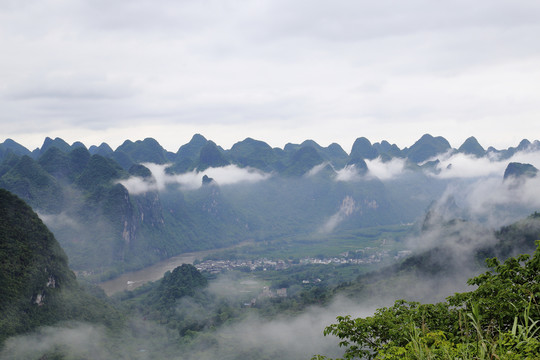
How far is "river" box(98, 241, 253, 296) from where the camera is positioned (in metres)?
105

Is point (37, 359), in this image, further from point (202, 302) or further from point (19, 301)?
point (202, 302)

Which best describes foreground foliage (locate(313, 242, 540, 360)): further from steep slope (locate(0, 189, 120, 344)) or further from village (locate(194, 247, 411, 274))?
village (locate(194, 247, 411, 274))

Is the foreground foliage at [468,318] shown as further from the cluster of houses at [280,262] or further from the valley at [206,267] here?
the cluster of houses at [280,262]

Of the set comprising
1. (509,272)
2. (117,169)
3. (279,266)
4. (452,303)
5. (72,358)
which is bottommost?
(279,266)

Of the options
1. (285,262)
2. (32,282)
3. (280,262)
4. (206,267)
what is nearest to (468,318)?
(32,282)

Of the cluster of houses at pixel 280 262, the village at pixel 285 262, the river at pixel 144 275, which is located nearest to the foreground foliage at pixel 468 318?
the river at pixel 144 275

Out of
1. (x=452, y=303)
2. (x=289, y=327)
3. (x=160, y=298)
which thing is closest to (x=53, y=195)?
(x=160, y=298)

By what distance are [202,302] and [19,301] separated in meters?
35.9

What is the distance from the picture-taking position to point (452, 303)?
12.2 meters

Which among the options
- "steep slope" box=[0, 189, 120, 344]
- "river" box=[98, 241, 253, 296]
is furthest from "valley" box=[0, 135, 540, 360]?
"river" box=[98, 241, 253, 296]

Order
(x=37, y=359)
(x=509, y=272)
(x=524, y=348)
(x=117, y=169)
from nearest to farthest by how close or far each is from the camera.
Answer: (x=524, y=348) → (x=509, y=272) → (x=37, y=359) → (x=117, y=169)

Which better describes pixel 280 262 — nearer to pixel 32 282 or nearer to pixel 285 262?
pixel 285 262

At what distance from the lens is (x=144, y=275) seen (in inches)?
4791

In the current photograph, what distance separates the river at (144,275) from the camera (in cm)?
10494
